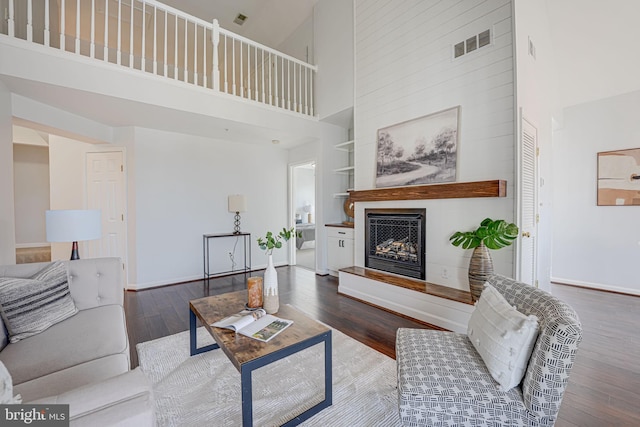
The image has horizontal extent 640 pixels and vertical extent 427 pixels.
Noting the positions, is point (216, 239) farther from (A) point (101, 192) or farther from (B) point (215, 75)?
(B) point (215, 75)

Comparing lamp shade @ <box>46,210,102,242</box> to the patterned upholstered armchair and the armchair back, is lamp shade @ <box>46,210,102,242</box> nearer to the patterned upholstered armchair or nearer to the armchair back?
the patterned upholstered armchair

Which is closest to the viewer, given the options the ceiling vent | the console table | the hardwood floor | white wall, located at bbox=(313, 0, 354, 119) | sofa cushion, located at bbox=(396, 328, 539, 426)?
sofa cushion, located at bbox=(396, 328, 539, 426)

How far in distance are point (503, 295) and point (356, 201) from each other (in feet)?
8.53

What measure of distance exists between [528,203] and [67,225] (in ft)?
13.9

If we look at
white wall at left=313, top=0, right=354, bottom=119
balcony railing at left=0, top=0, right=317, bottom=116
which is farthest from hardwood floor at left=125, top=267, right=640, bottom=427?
white wall at left=313, top=0, right=354, bottom=119

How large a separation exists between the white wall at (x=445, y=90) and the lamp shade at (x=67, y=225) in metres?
3.18

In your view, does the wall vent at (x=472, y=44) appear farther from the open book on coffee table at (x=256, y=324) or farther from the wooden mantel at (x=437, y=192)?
the open book on coffee table at (x=256, y=324)

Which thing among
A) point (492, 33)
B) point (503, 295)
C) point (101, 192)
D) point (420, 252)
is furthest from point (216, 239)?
point (492, 33)

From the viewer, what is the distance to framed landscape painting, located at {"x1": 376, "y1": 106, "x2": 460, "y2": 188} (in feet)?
9.74

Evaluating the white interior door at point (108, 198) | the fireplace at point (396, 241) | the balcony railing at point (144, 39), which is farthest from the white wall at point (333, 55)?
the white interior door at point (108, 198)

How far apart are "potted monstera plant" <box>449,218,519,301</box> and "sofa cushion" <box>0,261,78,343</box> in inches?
130

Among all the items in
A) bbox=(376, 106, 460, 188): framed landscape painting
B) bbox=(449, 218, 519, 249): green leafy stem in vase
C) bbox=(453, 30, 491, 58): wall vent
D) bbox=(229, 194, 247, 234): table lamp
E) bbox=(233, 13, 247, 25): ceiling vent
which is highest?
bbox=(233, 13, 247, 25): ceiling vent

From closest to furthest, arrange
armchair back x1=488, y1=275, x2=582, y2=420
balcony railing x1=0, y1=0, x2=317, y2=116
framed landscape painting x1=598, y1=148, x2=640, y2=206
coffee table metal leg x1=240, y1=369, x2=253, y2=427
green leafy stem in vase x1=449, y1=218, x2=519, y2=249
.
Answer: armchair back x1=488, y1=275, x2=582, y2=420 < coffee table metal leg x1=240, y1=369, x2=253, y2=427 < green leafy stem in vase x1=449, y1=218, x2=519, y2=249 < balcony railing x1=0, y1=0, x2=317, y2=116 < framed landscape painting x1=598, y1=148, x2=640, y2=206

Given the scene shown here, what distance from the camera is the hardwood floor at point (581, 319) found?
1683 mm
